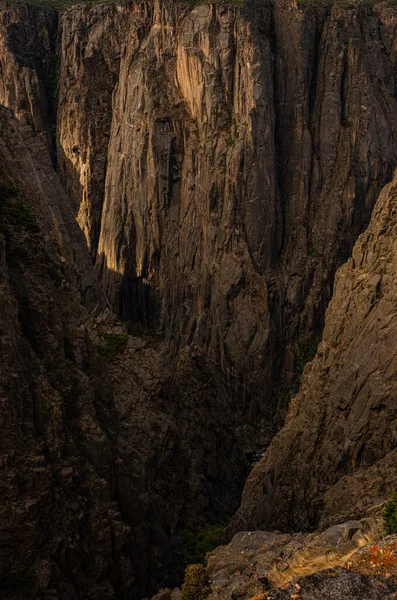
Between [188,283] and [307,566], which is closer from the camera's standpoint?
[307,566]

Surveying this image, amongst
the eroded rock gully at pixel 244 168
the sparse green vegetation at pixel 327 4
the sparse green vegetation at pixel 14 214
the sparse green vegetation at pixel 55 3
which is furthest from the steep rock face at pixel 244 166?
the sparse green vegetation at pixel 14 214

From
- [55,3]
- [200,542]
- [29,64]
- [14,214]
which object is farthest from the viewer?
[55,3]

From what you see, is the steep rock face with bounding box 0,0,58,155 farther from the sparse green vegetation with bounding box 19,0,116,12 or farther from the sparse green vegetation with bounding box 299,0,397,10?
the sparse green vegetation with bounding box 299,0,397,10

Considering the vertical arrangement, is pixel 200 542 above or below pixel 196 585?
below

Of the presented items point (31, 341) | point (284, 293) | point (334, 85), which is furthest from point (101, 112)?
point (31, 341)

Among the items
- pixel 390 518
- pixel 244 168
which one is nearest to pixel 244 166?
pixel 244 168

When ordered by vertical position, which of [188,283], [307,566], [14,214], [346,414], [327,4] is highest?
[327,4]

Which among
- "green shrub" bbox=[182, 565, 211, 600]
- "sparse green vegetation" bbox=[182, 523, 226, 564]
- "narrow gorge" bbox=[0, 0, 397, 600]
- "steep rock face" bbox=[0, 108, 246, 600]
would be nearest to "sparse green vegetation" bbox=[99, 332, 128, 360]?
"narrow gorge" bbox=[0, 0, 397, 600]

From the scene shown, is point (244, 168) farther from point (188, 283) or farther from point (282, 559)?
point (282, 559)
